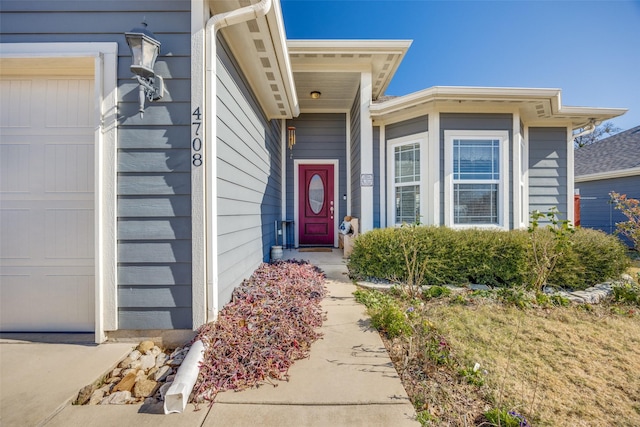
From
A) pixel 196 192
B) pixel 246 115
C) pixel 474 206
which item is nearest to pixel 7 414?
pixel 196 192

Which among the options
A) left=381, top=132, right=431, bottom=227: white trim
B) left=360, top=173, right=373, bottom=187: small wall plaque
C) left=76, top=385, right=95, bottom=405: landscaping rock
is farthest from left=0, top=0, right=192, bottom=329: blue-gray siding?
left=381, top=132, right=431, bottom=227: white trim

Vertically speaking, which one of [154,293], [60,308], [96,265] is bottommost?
[60,308]

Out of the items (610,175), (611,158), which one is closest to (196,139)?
(610,175)

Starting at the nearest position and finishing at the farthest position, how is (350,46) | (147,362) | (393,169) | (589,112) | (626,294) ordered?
(147,362)
(626,294)
(350,46)
(589,112)
(393,169)

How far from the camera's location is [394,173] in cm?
483

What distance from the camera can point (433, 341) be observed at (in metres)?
2.02

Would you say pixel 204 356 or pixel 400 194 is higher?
pixel 400 194

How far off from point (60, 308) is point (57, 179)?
108 cm

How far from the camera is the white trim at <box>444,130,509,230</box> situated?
414 centimetres

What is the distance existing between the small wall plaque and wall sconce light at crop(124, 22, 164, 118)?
3241 mm

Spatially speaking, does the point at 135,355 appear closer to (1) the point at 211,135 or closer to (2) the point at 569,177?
(1) the point at 211,135

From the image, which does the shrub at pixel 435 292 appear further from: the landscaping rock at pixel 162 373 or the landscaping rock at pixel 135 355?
the landscaping rock at pixel 135 355

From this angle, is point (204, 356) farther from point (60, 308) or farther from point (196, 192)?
point (60, 308)

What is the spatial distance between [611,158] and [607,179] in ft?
3.99
